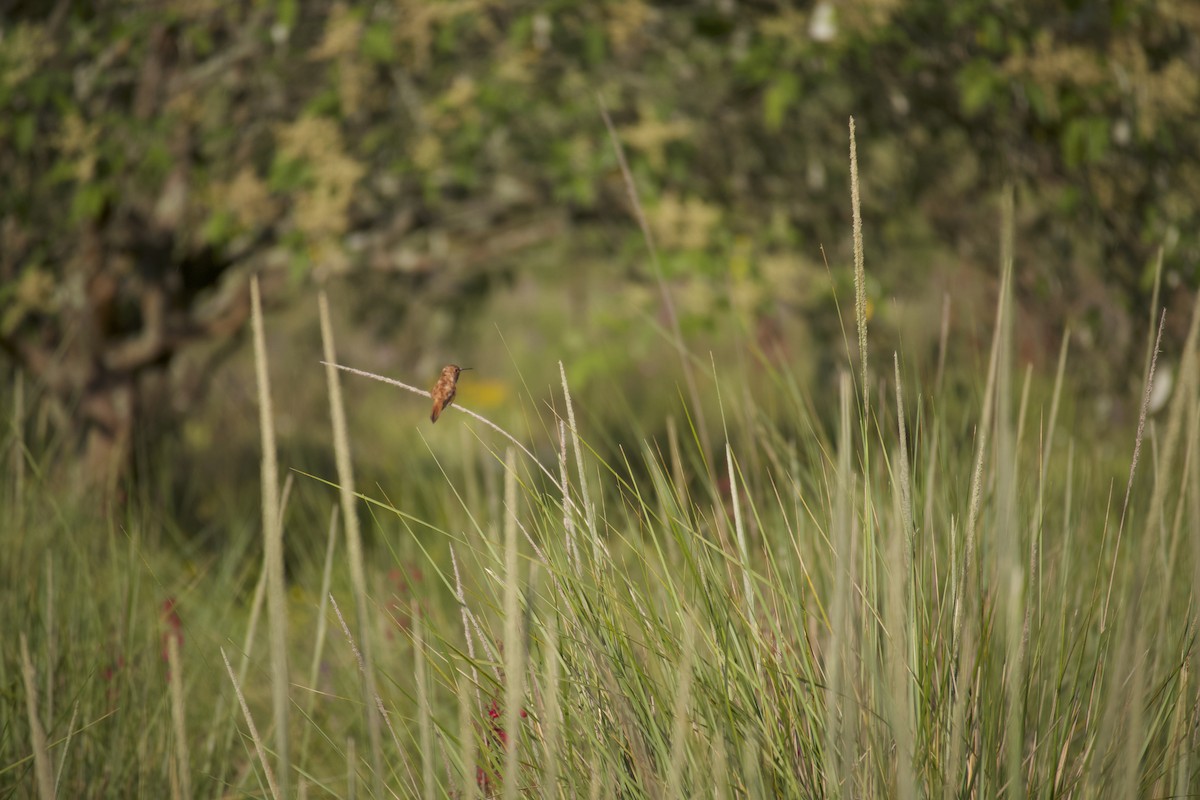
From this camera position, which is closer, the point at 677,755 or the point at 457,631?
the point at 677,755

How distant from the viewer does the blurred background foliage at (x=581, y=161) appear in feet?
9.11

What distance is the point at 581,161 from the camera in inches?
119

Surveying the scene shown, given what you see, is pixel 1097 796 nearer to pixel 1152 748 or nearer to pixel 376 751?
pixel 1152 748

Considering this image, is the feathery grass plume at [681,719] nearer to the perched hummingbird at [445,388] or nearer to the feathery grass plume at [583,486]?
the feathery grass plume at [583,486]

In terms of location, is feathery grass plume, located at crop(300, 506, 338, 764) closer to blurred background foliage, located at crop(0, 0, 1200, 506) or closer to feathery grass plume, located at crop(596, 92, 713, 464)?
feathery grass plume, located at crop(596, 92, 713, 464)

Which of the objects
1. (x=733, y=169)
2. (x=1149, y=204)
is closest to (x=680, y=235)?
(x=733, y=169)

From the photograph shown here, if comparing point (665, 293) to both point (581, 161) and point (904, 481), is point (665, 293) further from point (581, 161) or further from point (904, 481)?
point (581, 161)

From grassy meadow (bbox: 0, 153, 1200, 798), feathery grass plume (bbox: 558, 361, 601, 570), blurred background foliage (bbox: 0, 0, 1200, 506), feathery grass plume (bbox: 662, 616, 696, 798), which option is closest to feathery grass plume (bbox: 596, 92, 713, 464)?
grassy meadow (bbox: 0, 153, 1200, 798)

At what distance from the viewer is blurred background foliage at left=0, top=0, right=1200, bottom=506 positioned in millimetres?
2777

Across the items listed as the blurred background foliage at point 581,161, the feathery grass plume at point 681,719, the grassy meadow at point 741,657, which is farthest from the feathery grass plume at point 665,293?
the blurred background foliage at point 581,161

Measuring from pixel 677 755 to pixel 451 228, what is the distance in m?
3.29

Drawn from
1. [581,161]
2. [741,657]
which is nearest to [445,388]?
[741,657]

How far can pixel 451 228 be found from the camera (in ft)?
12.8

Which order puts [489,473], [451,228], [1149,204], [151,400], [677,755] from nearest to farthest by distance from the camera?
[677,755] → [489,473] → [1149,204] → [451,228] → [151,400]
